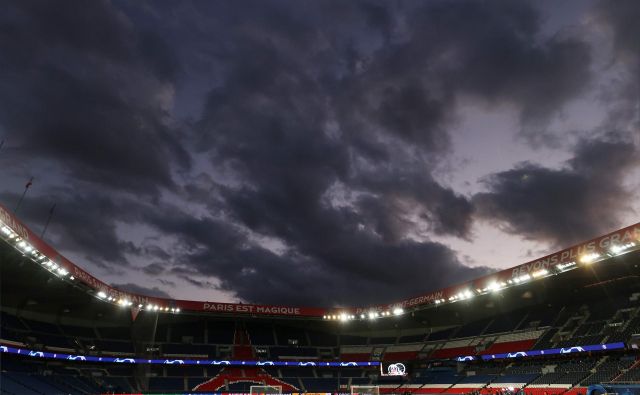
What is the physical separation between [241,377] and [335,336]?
58.4ft

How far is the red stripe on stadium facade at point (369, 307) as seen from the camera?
104 feet

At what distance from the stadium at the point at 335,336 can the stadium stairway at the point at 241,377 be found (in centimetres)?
21

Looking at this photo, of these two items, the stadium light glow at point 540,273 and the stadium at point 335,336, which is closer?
the stadium at point 335,336

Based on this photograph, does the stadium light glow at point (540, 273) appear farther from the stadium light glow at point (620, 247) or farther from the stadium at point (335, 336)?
the stadium light glow at point (620, 247)

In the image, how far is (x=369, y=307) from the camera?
62094 mm

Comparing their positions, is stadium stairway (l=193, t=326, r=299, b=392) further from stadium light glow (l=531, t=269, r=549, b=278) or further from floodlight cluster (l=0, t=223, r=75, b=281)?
stadium light glow (l=531, t=269, r=549, b=278)

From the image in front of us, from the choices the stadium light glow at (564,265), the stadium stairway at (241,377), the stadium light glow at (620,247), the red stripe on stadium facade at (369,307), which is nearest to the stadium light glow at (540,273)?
the red stripe on stadium facade at (369,307)

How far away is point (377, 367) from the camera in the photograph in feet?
210

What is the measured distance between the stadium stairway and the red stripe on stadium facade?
624 centimetres

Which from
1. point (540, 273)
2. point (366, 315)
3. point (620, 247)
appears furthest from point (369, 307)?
point (620, 247)

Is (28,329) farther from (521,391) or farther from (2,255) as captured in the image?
(521,391)

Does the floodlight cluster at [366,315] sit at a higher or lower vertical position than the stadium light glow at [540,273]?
higher

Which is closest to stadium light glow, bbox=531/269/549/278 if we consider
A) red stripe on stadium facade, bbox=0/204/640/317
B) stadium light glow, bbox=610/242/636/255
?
red stripe on stadium facade, bbox=0/204/640/317

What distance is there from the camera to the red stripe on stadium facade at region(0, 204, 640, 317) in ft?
104
